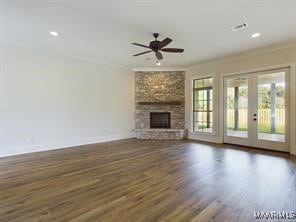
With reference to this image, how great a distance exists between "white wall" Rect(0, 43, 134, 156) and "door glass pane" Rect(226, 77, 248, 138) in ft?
12.7

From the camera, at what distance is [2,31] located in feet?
13.5

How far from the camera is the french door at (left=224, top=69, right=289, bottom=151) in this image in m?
5.09

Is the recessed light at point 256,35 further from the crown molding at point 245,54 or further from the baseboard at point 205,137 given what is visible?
the baseboard at point 205,137

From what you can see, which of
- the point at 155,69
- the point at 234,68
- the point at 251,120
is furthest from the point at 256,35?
the point at 155,69

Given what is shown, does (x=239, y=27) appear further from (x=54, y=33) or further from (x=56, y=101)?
(x=56, y=101)

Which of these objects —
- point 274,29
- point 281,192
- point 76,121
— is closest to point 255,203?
point 281,192

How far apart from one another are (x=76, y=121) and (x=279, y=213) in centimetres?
560

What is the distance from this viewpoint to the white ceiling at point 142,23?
119 inches

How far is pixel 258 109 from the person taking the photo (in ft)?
18.1

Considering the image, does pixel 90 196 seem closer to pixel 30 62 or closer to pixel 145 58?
pixel 30 62

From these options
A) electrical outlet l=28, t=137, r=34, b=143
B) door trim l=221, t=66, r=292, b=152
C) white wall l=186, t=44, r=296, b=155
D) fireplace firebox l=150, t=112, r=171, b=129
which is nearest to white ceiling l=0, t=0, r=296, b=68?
white wall l=186, t=44, r=296, b=155

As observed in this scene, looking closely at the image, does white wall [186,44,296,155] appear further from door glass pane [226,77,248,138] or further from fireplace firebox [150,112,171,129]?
fireplace firebox [150,112,171,129]

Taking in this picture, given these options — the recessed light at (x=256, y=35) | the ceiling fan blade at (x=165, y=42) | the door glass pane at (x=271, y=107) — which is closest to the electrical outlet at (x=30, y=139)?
the ceiling fan blade at (x=165, y=42)

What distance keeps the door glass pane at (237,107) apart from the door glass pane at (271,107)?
0.42 meters
